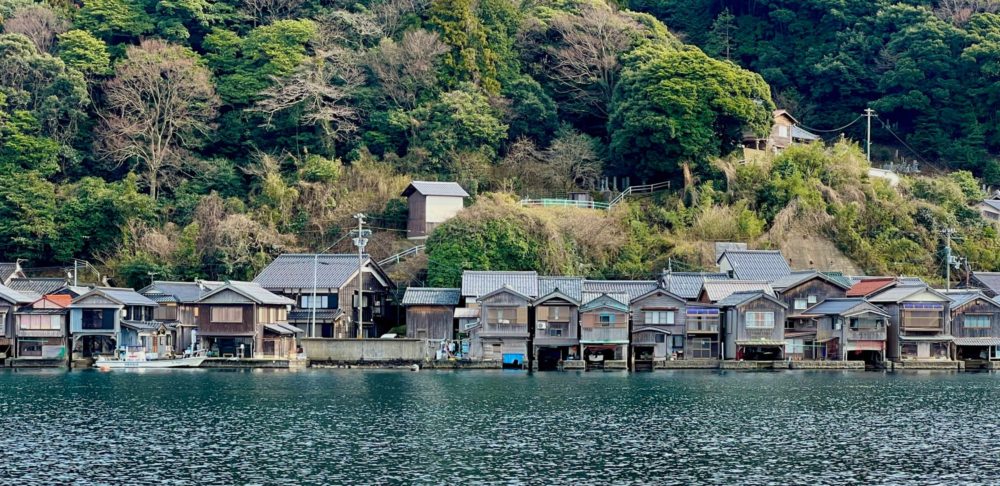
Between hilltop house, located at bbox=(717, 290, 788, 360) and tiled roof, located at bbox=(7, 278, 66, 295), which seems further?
tiled roof, located at bbox=(7, 278, 66, 295)

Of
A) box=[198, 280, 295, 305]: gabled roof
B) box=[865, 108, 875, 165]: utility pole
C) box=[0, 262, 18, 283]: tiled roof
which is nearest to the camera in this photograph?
box=[198, 280, 295, 305]: gabled roof

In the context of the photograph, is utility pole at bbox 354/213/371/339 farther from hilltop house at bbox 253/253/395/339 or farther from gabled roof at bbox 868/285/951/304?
gabled roof at bbox 868/285/951/304

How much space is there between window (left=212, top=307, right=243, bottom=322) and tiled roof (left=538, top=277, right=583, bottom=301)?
48.0 ft

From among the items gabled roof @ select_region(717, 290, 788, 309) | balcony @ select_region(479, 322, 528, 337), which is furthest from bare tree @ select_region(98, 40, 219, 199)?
gabled roof @ select_region(717, 290, 788, 309)

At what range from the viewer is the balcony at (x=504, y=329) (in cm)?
6191

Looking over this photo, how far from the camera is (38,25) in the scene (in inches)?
3093

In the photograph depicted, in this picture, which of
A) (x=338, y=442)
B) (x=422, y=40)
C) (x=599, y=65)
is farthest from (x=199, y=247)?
(x=338, y=442)

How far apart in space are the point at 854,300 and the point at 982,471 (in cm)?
2986

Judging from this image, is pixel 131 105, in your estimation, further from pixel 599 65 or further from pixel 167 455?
pixel 167 455

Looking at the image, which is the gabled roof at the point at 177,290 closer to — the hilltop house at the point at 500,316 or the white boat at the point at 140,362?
the white boat at the point at 140,362

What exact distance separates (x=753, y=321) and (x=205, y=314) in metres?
26.5

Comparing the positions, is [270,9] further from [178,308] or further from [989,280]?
[989,280]

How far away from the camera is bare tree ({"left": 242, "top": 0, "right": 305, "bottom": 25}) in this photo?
268 ft

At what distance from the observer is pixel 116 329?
62.2m
